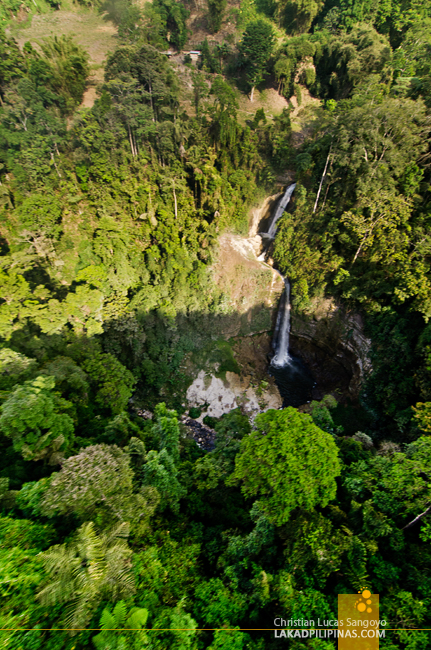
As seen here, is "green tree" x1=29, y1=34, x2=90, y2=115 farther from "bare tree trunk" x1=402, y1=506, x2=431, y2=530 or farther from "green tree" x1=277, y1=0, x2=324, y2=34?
"bare tree trunk" x1=402, y1=506, x2=431, y2=530

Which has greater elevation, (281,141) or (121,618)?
(281,141)

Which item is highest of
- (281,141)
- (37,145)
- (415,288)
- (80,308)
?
(281,141)

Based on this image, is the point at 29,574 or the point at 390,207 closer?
the point at 29,574

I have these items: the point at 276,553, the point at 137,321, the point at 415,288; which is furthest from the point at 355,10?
the point at 276,553

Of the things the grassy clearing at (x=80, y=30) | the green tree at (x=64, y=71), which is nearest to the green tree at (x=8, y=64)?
the green tree at (x=64, y=71)

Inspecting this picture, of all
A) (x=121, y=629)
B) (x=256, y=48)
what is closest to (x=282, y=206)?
(x=256, y=48)

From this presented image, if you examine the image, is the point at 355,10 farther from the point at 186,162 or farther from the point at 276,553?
the point at 276,553

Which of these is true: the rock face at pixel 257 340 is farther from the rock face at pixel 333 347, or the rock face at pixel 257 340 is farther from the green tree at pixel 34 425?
the green tree at pixel 34 425
